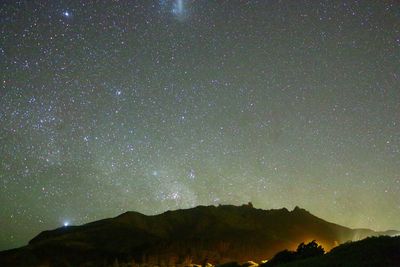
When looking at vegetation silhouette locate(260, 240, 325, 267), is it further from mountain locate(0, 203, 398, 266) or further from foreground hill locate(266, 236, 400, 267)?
mountain locate(0, 203, 398, 266)

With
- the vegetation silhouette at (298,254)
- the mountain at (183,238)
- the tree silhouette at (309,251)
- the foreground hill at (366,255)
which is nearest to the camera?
the foreground hill at (366,255)

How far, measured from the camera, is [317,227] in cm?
11862

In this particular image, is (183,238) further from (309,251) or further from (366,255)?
(366,255)

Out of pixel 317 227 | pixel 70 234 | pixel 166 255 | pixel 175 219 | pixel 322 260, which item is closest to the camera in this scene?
pixel 322 260

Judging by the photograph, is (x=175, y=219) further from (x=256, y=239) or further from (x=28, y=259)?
(x=28, y=259)

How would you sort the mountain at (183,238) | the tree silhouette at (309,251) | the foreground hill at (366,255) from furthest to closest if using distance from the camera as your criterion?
the mountain at (183,238), the tree silhouette at (309,251), the foreground hill at (366,255)

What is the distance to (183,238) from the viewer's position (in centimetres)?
9294

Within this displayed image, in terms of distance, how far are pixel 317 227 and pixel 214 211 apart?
32.6 meters

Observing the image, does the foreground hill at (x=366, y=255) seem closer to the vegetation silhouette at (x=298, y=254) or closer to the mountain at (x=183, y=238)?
the vegetation silhouette at (x=298, y=254)

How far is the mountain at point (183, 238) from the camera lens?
77812 mm

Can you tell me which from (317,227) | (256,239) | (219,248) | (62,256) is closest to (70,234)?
(62,256)

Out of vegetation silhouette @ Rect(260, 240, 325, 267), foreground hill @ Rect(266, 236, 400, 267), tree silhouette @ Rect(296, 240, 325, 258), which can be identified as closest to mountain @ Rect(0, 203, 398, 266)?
vegetation silhouette @ Rect(260, 240, 325, 267)

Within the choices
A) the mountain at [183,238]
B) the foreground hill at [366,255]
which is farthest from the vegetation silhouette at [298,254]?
the mountain at [183,238]

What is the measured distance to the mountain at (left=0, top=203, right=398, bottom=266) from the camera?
77.8 m
